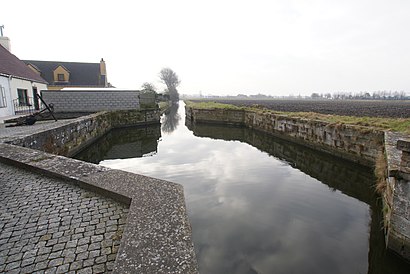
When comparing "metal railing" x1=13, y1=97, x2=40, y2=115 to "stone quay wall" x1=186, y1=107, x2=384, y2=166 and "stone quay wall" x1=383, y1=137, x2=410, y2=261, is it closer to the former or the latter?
"stone quay wall" x1=186, y1=107, x2=384, y2=166

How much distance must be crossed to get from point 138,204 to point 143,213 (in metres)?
0.27

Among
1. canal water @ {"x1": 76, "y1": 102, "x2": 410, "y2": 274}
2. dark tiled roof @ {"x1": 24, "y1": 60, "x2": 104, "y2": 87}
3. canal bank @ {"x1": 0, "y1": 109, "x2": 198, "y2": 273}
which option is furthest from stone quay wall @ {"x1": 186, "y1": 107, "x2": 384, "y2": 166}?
dark tiled roof @ {"x1": 24, "y1": 60, "x2": 104, "y2": 87}

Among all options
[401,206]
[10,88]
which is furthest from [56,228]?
[10,88]

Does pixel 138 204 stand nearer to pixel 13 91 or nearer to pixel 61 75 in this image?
pixel 13 91

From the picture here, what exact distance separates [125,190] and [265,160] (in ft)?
26.1

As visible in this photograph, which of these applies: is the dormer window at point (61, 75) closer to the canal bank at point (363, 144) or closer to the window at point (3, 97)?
the window at point (3, 97)

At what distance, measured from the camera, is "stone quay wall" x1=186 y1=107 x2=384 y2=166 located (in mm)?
8414

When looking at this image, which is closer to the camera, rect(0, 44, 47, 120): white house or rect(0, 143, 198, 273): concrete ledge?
rect(0, 143, 198, 273): concrete ledge

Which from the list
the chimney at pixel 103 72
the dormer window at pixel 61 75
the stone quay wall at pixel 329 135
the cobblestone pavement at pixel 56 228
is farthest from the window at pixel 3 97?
the chimney at pixel 103 72

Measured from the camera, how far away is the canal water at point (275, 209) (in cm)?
392

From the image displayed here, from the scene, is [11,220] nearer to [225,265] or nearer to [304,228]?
[225,265]

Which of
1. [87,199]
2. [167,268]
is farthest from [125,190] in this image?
[167,268]

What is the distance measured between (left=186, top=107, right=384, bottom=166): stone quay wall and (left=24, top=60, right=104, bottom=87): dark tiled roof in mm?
31576

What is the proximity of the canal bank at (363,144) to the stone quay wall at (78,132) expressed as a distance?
26.2ft
